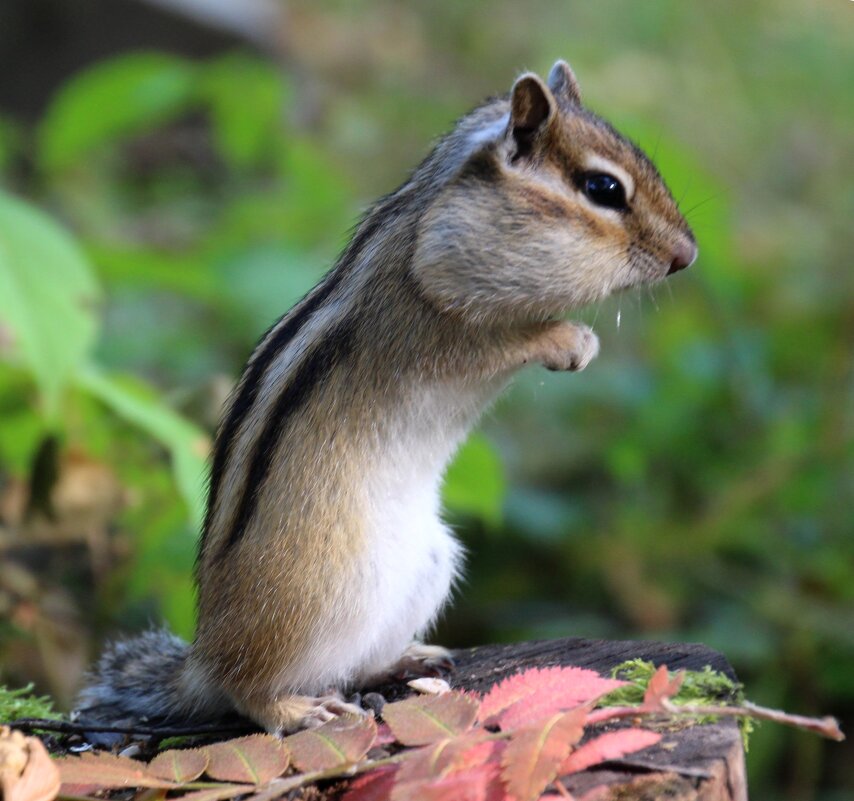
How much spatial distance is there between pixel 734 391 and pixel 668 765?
3.28 meters

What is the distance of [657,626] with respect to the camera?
4.33 meters

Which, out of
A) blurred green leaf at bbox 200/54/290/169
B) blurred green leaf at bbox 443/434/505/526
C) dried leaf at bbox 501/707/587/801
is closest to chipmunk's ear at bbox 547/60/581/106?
blurred green leaf at bbox 443/434/505/526

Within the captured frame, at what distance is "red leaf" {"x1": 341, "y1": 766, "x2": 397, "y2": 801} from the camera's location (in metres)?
1.58

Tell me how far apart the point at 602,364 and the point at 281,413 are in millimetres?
3338

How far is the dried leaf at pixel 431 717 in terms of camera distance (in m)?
1.58

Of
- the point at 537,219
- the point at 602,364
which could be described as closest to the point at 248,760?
the point at 537,219

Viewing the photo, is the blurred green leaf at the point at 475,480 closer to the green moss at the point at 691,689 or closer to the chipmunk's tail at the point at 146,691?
the chipmunk's tail at the point at 146,691

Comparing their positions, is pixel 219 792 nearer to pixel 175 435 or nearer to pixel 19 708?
pixel 19 708

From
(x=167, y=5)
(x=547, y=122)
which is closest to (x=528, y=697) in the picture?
(x=547, y=122)

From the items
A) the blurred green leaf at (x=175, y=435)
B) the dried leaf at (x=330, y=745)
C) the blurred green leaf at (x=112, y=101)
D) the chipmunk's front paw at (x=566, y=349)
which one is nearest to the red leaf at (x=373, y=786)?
the dried leaf at (x=330, y=745)

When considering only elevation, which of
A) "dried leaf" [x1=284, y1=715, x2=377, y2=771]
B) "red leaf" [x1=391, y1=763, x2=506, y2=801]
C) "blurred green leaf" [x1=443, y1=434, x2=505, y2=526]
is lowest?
"red leaf" [x1=391, y1=763, x2=506, y2=801]

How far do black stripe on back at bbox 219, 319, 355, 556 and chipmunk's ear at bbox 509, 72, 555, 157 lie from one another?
19.3 inches

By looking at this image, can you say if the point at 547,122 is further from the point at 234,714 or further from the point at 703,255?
the point at 703,255

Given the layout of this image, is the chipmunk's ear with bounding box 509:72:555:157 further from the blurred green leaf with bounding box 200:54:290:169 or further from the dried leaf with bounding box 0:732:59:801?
the blurred green leaf with bounding box 200:54:290:169
